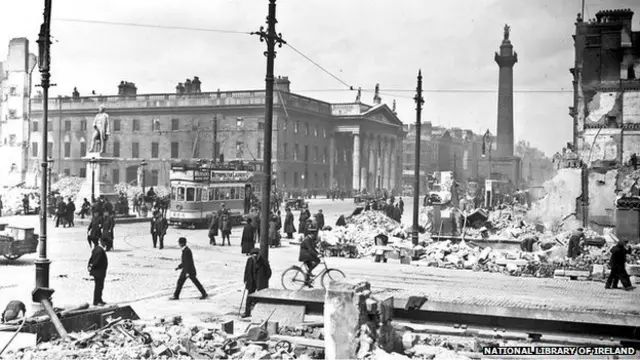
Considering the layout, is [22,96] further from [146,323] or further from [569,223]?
[569,223]

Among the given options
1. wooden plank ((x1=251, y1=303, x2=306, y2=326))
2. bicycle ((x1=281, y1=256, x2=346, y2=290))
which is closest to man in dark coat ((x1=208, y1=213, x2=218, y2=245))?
bicycle ((x1=281, y1=256, x2=346, y2=290))

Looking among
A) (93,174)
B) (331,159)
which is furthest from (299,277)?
(331,159)

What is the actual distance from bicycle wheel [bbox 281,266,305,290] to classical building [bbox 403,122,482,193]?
82.5 metres

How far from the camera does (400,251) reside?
20688mm

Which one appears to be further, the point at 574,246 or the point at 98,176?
the point at 98,176

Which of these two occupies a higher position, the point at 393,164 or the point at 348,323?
the point at 393,164

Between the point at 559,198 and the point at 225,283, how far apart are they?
16.9 m

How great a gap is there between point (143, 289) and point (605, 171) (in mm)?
19009

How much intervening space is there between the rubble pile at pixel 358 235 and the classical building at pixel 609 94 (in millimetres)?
8932

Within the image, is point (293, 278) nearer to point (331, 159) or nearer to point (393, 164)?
point (331, 159)

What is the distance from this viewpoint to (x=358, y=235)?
24.1 meters

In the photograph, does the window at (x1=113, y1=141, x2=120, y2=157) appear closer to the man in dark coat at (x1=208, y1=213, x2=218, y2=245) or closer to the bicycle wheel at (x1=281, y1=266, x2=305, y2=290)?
the man in dark coat at (x1=208, y1=213, x2=218, y2=245)

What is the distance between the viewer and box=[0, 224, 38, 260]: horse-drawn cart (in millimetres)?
16875

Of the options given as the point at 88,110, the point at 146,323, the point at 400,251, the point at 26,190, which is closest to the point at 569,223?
the point at 400,251
